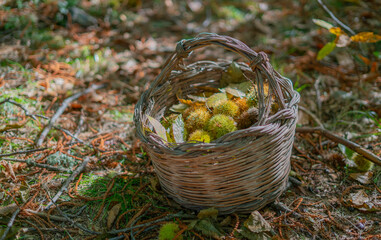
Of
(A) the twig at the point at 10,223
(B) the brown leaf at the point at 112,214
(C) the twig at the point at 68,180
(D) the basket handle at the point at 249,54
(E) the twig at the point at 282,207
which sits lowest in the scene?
(E) the twig at the point at 282,207

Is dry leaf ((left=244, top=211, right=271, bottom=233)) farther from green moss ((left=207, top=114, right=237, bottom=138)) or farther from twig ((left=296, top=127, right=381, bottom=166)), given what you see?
twig ((left=296, top=127, right=381, bottom=166))

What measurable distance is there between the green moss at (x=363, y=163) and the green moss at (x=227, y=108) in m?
0.92

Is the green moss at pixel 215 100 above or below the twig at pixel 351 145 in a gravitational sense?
above

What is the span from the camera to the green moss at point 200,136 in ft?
5.61

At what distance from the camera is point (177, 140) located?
1783 millimetres

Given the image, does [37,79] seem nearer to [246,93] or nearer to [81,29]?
[81,29]

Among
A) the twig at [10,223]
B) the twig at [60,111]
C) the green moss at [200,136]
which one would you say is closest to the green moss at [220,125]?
the green moss at [200,136]

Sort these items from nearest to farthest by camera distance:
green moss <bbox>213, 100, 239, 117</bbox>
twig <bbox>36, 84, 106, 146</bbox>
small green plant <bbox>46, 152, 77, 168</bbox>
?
green moss <bbox>213, 100, 239, 117</bbox> → small green plant <bbox>46, 152, 77, 168</bbox> → twig <bbox>36, 84, 106, 146</bbox>

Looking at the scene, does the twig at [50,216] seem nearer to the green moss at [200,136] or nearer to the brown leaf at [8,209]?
the brown leaf at [8,209]

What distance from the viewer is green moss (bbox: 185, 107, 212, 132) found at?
73.7 inches

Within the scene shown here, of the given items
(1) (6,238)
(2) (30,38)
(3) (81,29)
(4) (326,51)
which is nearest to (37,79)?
(2) (30,38)

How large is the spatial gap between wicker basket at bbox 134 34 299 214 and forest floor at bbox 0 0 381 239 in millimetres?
125

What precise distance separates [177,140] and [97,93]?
1568 mm

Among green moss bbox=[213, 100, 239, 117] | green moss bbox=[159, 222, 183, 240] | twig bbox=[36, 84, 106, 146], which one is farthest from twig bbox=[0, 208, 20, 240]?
green moss bbox=[213, 100, 239, 117]
